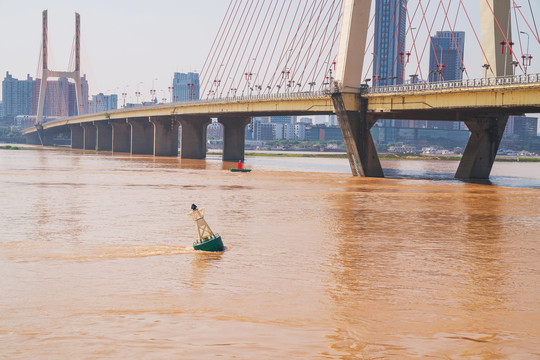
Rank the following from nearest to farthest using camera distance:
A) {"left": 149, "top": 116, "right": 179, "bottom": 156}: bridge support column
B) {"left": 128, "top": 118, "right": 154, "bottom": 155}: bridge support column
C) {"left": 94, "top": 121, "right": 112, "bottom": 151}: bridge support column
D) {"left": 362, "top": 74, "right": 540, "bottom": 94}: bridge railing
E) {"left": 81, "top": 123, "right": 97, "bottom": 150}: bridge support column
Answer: {"left": 362, "top": 74, "right": 540, "bottom": 94}: bridge railing, {"left": 149, "top": 116, "right": 179, "bottom": 156}: bridge support column, {"left": 128, "top": 118, "right": 154, "bottom": 155}: bridge support column, {"left": 94, "top": 121, "right": 112, "bottom": 151}: bridge support column, {"left": 81, "top": 123, "right": 97, "bottom": 150}: bridge support column

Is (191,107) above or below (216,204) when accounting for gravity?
above

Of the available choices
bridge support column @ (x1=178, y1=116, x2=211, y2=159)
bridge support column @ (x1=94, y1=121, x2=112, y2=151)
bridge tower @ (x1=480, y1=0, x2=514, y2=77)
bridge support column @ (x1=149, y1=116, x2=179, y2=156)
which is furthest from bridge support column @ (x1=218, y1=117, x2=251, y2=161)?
bridge support column @ (x1=94, y1=121, x2=112, y2=151)

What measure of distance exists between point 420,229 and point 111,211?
15026 mm

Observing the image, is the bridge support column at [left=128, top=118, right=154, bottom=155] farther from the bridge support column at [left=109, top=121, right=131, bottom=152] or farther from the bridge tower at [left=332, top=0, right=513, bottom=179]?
the bridge tower at [left=332, top=0, right=513, bottom=179]

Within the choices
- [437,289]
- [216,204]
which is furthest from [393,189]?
[437,289]

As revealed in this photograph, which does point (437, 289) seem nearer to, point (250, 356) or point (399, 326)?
point (399, 326)

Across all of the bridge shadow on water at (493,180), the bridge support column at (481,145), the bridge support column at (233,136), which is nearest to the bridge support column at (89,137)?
the bridge support column at (233,136)

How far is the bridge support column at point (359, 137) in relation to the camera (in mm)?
70625

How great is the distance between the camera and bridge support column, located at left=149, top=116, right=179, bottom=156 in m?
139

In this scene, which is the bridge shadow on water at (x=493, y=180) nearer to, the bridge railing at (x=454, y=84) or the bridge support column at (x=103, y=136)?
the bridge railing at (x=454, y=84)

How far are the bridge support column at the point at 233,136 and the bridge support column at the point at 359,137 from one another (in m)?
48.4

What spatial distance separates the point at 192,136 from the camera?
127938 mm

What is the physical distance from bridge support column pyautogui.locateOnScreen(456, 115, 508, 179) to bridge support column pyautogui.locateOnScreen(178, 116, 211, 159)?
201ft

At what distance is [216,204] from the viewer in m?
39.8
